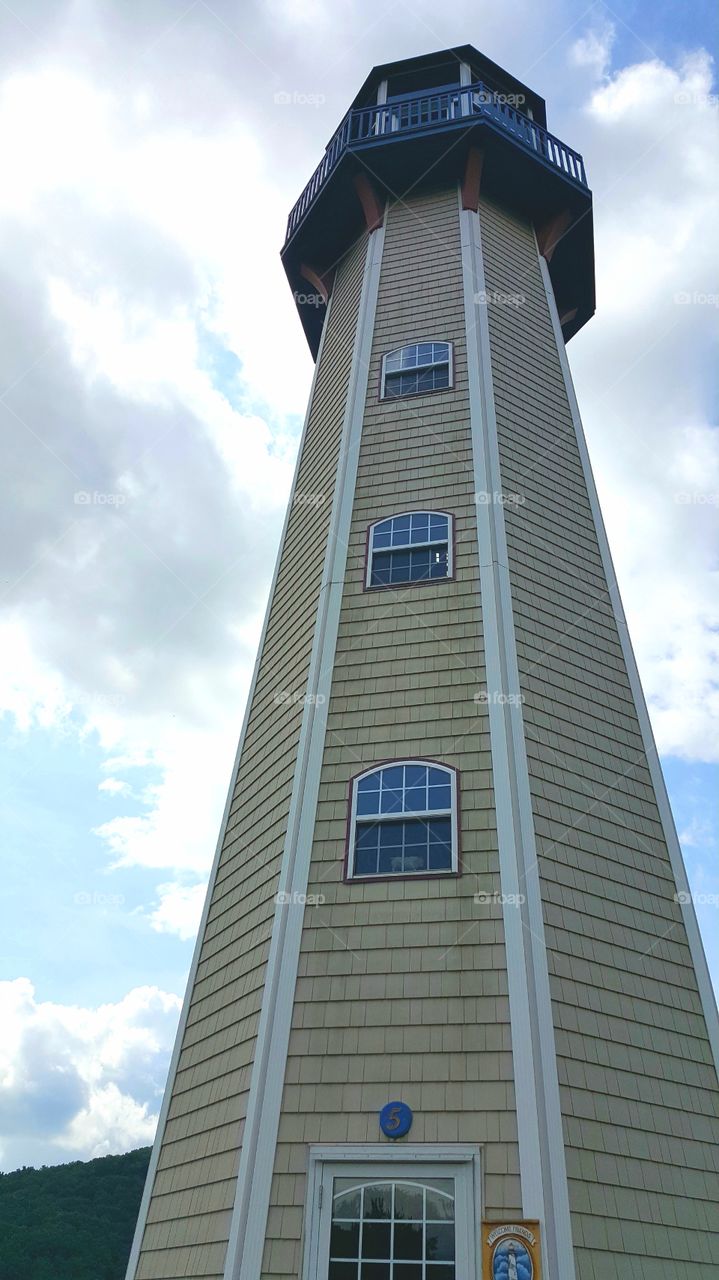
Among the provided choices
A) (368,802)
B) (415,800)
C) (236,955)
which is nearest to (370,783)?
(368,802)

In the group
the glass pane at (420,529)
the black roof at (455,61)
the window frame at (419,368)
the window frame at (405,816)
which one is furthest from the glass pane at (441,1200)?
the black roof at (455,61)

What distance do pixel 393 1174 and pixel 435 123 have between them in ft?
46.0

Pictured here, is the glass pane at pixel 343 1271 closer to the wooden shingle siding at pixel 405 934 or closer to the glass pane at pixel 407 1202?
the wooden shingle siding at pixel 405 934

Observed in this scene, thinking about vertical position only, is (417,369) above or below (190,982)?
above

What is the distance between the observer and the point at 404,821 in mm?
8398

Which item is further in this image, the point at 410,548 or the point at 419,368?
the point at 419,368

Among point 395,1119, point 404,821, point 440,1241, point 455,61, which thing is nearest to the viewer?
point 440,1241

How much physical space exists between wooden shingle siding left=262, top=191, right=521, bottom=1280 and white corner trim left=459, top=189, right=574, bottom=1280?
96 millimetres

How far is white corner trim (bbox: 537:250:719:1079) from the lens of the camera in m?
8.34

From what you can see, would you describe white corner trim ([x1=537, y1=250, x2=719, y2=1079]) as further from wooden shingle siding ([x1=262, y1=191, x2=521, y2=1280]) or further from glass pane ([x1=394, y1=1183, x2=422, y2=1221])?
glass pane ([x1=394, y1=1183, x2=422, y2=1221])

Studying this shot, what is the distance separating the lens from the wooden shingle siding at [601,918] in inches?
268

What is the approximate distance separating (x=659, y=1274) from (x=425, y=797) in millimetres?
3858

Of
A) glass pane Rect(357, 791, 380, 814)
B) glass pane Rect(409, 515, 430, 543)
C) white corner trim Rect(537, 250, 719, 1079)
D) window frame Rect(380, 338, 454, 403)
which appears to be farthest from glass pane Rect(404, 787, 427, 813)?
window frame Rect(380, 338, 454, 403)

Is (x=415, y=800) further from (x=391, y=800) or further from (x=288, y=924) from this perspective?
(x=288, y=924)
